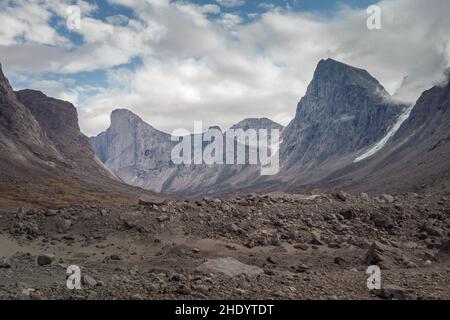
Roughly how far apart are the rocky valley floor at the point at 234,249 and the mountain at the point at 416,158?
6028 centimetres

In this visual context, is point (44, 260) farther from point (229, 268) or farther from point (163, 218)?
point (229, 268)

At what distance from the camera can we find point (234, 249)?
18.1m

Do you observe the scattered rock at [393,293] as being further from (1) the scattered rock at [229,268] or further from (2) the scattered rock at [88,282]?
(2) the scattered rock at [88,282]

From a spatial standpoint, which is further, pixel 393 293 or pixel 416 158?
pixel 416 158

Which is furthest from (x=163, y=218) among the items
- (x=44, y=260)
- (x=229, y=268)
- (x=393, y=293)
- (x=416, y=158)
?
(x=416, y=158)

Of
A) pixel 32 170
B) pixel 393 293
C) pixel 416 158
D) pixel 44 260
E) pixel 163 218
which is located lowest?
pixel 393 293

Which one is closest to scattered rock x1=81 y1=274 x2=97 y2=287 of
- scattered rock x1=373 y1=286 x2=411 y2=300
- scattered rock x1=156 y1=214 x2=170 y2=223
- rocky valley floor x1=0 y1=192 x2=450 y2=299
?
rocky valley floor x1=0 y1=192 x2=450 y2=299

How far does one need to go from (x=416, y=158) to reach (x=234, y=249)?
124 meters

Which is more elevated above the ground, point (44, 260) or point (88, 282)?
point (44, 260)

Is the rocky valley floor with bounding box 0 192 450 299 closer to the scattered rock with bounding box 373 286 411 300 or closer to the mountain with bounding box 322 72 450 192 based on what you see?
the scattered rock with bounding box 373 286 411 300

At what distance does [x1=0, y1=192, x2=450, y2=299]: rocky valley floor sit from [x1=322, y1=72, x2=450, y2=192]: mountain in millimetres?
60278

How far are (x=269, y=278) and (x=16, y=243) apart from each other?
12.5m

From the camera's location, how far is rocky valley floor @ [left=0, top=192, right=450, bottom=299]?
12.1 meters

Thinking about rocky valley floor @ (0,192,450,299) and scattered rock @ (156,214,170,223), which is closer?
rocky valley floor @ (0,192,450,299)
